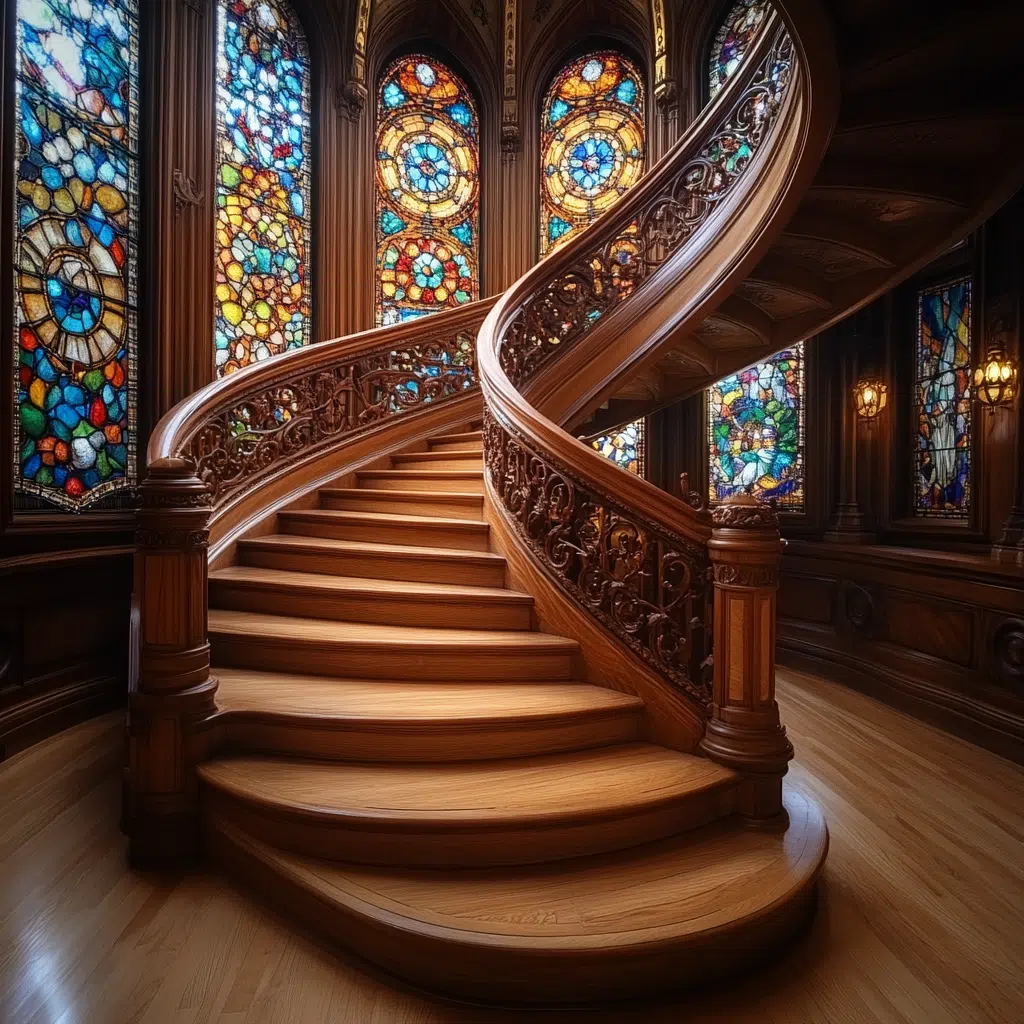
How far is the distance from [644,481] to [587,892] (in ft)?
4.24

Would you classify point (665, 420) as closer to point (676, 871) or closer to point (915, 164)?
point (915, 164)

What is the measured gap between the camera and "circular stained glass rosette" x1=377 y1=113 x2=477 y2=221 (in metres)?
6.30

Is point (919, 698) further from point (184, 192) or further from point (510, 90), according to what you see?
point (510, 90)

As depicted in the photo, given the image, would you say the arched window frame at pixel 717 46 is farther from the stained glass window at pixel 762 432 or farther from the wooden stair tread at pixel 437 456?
the wooden stair tread at pixel 437 456

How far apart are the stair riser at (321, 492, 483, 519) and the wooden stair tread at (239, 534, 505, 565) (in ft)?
1.11

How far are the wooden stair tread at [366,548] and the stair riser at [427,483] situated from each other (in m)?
0.58

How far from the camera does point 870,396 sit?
4742mm

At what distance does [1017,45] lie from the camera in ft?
7.64

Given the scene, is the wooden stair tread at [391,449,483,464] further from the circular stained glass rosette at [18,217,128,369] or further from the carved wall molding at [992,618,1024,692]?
the carved wall molding at [992,618,1024,692]

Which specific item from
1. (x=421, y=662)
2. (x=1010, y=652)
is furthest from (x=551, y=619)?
(x=1010, y=652)

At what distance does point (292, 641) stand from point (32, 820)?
115 centimetres

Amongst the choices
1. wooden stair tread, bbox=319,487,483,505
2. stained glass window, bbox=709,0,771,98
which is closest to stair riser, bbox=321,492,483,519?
wooden stair tread, bbox=319,487,483,505

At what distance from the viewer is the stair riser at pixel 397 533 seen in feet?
10.4

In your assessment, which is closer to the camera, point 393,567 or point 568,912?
point 568,912
